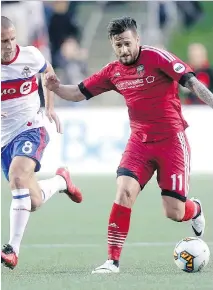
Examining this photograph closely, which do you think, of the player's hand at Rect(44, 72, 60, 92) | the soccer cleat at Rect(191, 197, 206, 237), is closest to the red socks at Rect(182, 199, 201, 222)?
the soccer cleat at Rect(191, 197, 206, 237)

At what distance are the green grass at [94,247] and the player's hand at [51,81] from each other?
4.39ft

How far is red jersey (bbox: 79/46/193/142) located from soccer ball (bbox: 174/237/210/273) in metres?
0.87

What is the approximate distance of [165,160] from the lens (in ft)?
25.8

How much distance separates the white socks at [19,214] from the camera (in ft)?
25.3

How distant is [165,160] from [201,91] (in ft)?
2.33

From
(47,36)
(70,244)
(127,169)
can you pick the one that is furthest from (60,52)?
(127,169)

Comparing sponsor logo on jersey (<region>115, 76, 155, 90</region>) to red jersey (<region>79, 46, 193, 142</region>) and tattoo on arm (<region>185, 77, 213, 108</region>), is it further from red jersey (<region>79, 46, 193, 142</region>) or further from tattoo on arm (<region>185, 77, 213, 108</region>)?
tattoo on arm (<region>185, 77, 213, 108</region>)

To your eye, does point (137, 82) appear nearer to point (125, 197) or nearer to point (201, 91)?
point (201, 91)

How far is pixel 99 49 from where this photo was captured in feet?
59.2

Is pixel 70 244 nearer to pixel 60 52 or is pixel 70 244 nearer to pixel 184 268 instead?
pixel 184 268

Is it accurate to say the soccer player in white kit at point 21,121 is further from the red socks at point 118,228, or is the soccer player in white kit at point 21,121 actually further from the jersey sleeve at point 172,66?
the jersey sleeve at point 172,66

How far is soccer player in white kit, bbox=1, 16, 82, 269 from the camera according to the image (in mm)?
7867

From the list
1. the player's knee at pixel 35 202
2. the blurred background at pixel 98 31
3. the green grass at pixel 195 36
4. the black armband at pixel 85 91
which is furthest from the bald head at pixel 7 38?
the green grass at pixel 195 36

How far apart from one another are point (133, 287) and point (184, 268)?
87cm
